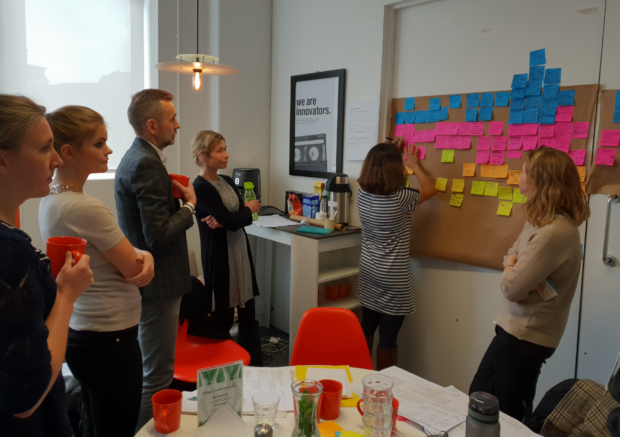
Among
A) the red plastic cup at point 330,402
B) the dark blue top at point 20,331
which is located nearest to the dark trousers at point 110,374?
the dark blue top at point 20,331

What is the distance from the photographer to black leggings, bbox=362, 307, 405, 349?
274cm

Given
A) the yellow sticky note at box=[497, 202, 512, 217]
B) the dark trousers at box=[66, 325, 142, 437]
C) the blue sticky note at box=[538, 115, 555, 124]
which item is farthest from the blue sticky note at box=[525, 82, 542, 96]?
the dark trousers at box=[66, 325, 142, 437]

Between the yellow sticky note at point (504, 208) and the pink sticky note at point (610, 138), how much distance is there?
1.74ft

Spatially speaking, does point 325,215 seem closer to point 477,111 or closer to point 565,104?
point 477,111

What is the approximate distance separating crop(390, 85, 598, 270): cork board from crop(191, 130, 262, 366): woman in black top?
43.6 inches

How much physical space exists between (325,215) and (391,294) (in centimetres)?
84

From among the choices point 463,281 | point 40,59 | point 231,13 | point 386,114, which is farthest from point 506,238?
point 40,59

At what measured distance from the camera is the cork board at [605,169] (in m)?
2.20

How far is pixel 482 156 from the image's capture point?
105 inches

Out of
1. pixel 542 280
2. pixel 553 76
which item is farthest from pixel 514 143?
pixel 542 280

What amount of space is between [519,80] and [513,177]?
513 mm

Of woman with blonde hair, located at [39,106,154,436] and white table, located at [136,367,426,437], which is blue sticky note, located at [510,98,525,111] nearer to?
white table, located at [136,367,426,437]

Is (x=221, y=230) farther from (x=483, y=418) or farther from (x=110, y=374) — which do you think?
(x=483, y=418)

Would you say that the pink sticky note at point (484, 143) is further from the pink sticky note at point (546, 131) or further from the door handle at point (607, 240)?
the door handle at point (607, 240)
